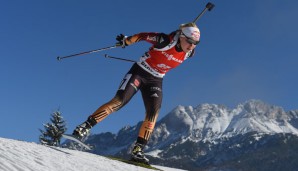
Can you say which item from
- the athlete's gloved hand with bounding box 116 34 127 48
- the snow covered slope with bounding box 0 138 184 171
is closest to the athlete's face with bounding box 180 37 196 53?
the athlete's gloved hand with bounding box 116 34 127 48

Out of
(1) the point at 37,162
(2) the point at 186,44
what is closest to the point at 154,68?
(2) the point at 186,44

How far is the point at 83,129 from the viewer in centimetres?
796

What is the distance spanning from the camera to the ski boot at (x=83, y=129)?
7.88 metres

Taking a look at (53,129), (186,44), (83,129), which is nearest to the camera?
(83,129)

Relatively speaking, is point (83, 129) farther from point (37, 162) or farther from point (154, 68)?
point (37, 162)

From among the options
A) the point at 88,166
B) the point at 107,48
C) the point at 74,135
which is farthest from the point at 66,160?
the point at 107,48

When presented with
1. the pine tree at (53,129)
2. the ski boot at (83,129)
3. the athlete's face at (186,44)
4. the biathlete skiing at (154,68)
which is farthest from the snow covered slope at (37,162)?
the pine tree at (53,129)

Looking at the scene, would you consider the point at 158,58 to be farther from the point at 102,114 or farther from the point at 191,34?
the point at 102,114

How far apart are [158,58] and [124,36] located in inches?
36.2

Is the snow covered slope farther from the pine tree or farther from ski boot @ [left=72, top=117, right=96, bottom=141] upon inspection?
the pine tree

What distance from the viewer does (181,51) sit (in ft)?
29.2

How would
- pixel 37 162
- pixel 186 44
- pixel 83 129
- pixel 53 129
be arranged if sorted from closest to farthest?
1. pixel 37 162
2. pixel 83 129
3. pixel 186 44
4. pixel 53 129

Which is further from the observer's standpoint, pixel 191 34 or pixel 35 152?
pixel 191 34

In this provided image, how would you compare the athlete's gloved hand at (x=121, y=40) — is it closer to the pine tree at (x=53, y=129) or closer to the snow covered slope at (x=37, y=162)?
the snow covered slope at (x=37, y=162)
